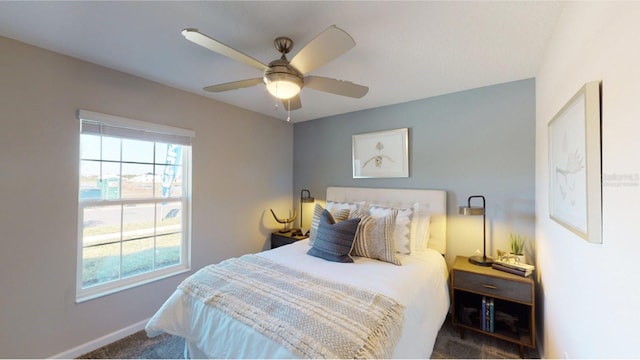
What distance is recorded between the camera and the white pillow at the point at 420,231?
2524 mm

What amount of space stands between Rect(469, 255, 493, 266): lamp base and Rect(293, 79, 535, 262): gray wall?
0.53ft

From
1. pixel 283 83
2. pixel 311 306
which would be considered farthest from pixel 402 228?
pixel 283 83

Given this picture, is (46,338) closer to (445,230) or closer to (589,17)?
(445,230)

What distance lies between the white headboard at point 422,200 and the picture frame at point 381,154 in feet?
0.69

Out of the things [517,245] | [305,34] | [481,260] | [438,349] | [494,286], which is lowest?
[438,349]

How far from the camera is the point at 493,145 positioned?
2.48 metres

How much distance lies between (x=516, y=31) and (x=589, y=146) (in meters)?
1.04

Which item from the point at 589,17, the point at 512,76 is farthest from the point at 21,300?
the point at 512,76

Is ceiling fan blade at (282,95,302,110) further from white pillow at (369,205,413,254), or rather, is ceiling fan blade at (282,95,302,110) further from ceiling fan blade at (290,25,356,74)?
white pillow at (369,205,413,254)

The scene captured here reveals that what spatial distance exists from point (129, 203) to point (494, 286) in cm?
329

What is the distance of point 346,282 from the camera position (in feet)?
5.59

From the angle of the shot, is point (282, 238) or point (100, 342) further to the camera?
point (282, 238)

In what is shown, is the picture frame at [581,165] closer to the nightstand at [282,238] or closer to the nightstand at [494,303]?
the nightstand at [494,303]

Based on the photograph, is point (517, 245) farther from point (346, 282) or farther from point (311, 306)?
point (311, 306)
